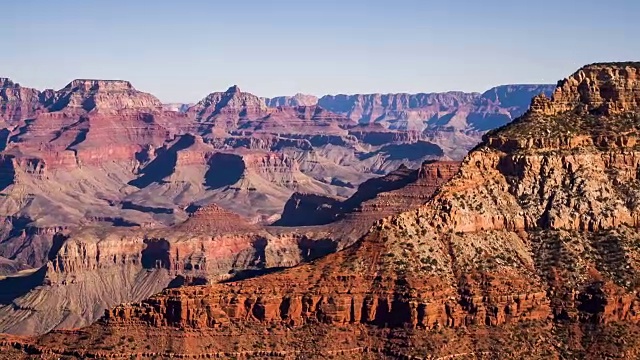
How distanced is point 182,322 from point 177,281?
97.8 meters

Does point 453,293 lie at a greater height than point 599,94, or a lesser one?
lesser

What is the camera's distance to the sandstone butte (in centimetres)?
9006

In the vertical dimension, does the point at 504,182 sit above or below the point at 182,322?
above

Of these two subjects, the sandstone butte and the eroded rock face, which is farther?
the eroded rock face

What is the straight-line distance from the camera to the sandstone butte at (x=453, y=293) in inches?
3546

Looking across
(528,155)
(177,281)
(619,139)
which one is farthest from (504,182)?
(177,281)

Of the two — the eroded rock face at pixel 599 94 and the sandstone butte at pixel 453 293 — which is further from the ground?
the eroded rock face at pixel 599 94

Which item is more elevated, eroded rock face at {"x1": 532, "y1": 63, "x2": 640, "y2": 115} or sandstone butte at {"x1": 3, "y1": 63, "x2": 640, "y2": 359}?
eroded rock face at {"x1": 532, "y1": 63, "x2": 640, "y2": 115}

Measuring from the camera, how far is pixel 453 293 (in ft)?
303

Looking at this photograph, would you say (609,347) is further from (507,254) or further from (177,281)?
(177,281)

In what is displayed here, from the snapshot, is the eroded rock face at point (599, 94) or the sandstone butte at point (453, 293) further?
the eroded rock face at point (599, 94)

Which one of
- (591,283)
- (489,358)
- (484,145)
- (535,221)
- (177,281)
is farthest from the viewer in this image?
(177,281)

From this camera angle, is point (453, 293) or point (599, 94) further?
point (599, 94)

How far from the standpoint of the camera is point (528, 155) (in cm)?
10512
